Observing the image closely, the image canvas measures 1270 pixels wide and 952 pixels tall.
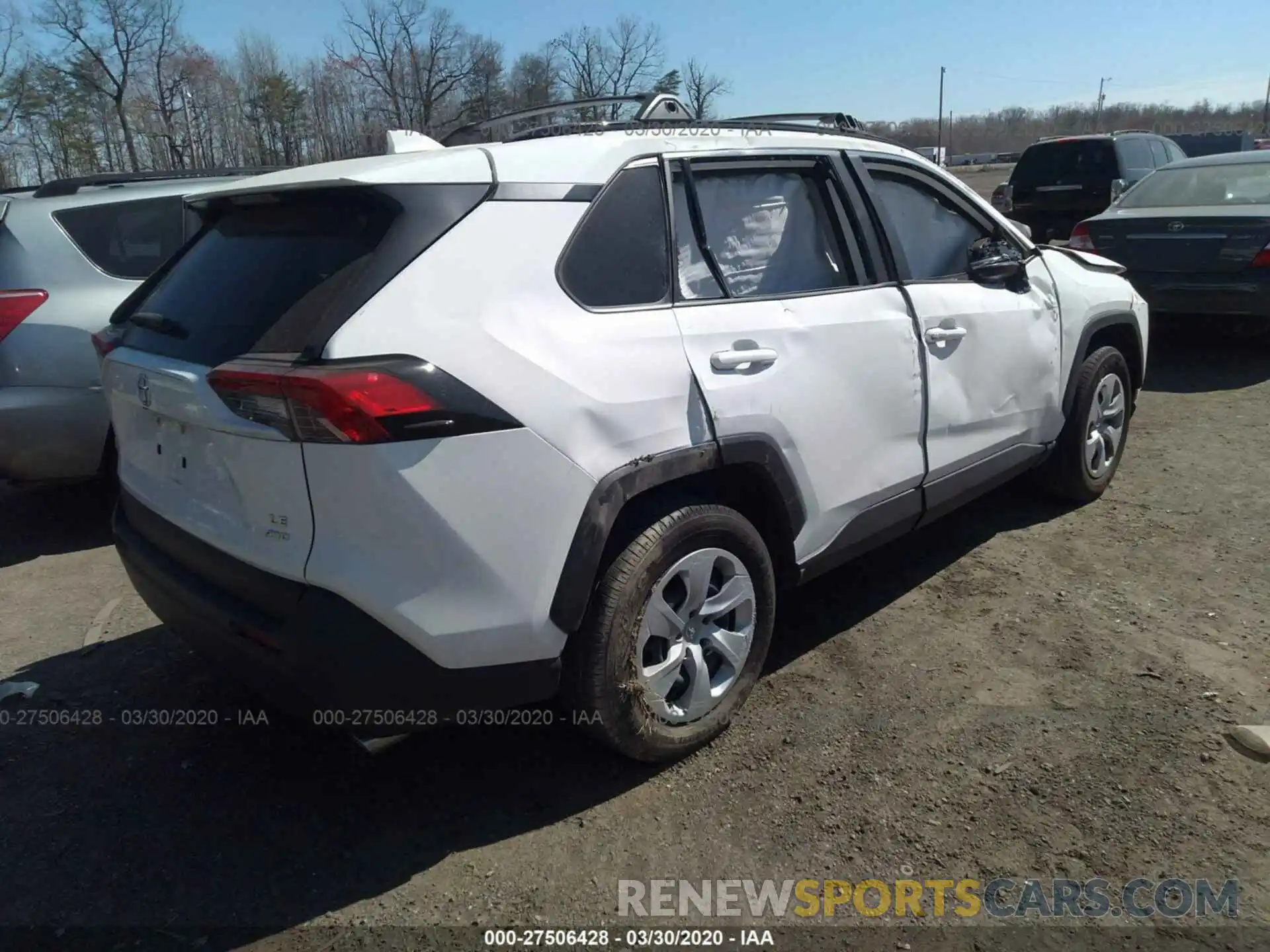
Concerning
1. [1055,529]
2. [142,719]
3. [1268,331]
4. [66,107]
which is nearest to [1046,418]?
[1055,529]

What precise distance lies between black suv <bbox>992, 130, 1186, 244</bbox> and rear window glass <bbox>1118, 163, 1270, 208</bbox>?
4001mm

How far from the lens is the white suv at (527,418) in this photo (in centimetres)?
216

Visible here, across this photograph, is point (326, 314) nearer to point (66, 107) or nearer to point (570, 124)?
point (570, 124)

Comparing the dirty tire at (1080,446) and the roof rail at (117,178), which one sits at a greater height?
the roof rail at (117,178)

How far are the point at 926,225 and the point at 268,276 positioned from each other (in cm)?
254

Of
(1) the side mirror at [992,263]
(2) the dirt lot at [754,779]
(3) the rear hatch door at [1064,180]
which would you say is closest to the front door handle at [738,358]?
(2) the dirt lot at [754,779]

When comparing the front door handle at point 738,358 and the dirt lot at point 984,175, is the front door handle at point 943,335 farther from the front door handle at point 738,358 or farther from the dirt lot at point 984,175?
the dirt lot at point 984,175

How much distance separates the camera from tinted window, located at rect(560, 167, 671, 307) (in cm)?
251

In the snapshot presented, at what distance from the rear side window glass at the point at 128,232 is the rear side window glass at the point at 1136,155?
12.0 meters

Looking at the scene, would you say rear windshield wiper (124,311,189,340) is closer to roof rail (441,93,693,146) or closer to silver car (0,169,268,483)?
roof rail (441,93,693,146)

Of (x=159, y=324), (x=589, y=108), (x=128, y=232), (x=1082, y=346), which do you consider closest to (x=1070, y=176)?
(x=1082, y=346)

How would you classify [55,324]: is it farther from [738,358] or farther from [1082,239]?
[1082,239]

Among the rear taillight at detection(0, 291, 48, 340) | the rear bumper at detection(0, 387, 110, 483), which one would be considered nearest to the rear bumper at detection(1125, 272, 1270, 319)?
the rear bumper at detection(0, 387, 110, 483)

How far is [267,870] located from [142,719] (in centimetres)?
104
